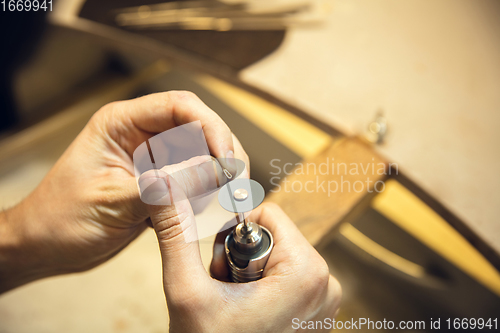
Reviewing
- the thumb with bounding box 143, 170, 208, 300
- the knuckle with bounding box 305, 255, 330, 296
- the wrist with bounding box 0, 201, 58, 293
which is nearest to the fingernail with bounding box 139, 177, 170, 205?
the thumb with bounding box 143, 170, 208, 300

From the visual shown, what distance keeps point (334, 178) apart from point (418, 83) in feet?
1.16

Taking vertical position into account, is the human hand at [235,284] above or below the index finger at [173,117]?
below

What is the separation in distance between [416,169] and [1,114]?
1.35 m

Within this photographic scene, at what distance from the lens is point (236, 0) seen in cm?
97

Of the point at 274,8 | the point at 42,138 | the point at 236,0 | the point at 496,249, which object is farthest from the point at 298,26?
the point at 42,138

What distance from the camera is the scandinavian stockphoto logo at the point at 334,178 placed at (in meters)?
0.53

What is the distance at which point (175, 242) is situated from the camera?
327 mm

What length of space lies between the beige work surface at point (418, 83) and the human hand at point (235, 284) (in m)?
0.31

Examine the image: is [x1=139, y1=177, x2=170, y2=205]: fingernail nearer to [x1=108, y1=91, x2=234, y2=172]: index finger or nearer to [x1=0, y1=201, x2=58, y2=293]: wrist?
[x1=108, y1=91, x2=234, y2=172]: index finger

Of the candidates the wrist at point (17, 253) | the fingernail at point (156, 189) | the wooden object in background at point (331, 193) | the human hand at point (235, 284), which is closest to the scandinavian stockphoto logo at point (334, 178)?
the wooden object in background at point (331, 193)

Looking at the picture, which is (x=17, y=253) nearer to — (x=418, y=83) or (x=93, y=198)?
(x=93, y=198)

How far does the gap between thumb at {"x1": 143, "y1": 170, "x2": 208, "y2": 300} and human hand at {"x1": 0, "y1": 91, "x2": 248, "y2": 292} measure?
83 mm

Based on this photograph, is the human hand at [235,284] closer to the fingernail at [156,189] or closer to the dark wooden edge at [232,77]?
the fingernail at [156,189]

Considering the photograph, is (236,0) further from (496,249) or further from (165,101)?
(496,249)
